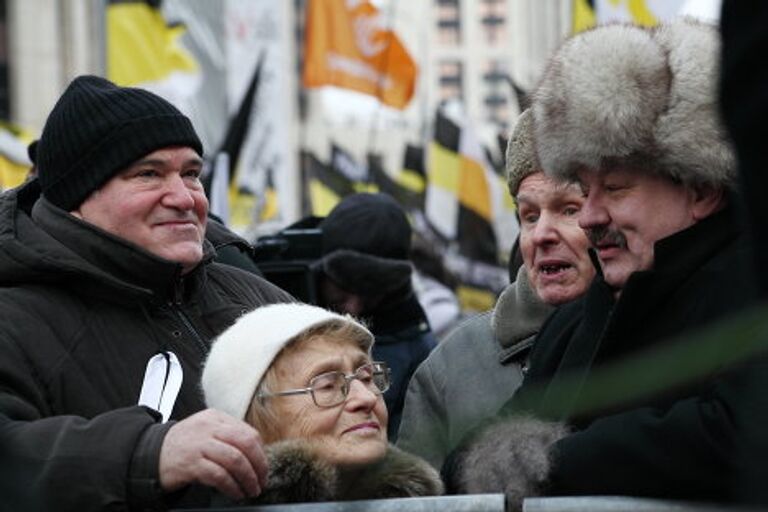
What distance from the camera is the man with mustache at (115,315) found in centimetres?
313

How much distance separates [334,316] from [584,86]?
0.65 m

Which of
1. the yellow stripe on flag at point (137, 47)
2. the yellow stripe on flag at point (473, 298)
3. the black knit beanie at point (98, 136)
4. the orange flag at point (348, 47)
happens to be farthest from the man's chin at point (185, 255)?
the orange flag at point (348, 47)

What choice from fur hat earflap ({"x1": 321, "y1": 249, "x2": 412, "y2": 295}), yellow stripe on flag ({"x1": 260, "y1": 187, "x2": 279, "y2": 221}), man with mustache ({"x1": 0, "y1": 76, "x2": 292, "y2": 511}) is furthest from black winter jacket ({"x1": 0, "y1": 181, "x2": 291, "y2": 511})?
yellow stripe on flag ({"x1": 260, "y1": 187, "x2": 279, "y2": 221})

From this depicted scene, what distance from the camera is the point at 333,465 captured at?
3270mm

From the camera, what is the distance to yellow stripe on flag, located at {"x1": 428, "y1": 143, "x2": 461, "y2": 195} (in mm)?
15070

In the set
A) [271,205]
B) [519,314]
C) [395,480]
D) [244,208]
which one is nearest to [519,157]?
[519,314]

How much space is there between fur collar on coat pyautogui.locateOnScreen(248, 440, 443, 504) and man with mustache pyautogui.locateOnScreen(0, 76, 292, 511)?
0.07 meters

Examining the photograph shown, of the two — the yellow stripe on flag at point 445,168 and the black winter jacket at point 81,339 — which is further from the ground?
the black winter jacket at point 81,339

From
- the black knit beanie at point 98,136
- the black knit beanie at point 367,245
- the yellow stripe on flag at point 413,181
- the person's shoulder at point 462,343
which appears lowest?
the yellow stripe on flag at point 413,181

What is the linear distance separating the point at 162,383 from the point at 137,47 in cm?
894

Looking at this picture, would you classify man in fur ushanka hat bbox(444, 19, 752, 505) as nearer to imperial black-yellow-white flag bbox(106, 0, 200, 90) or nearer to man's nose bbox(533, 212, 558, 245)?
man's nose bbox(533, 212, 558, 245)

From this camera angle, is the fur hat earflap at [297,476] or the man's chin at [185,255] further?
the man's chin at [185,255]

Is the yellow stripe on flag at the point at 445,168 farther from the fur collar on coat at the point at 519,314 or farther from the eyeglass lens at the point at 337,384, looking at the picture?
the eyeglass lens at the point at 337,384

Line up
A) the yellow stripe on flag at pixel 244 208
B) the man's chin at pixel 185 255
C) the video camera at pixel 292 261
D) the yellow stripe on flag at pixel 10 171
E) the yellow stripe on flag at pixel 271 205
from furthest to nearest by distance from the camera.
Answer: the yellow stripe on flag at pixel 271 205 < the yellow stripe on flag at pixel 244 208 < the yellow stripe on flag at pixel 10 171 < the video camera at pixel 292 261 < the man's chin at pixel 185 255
